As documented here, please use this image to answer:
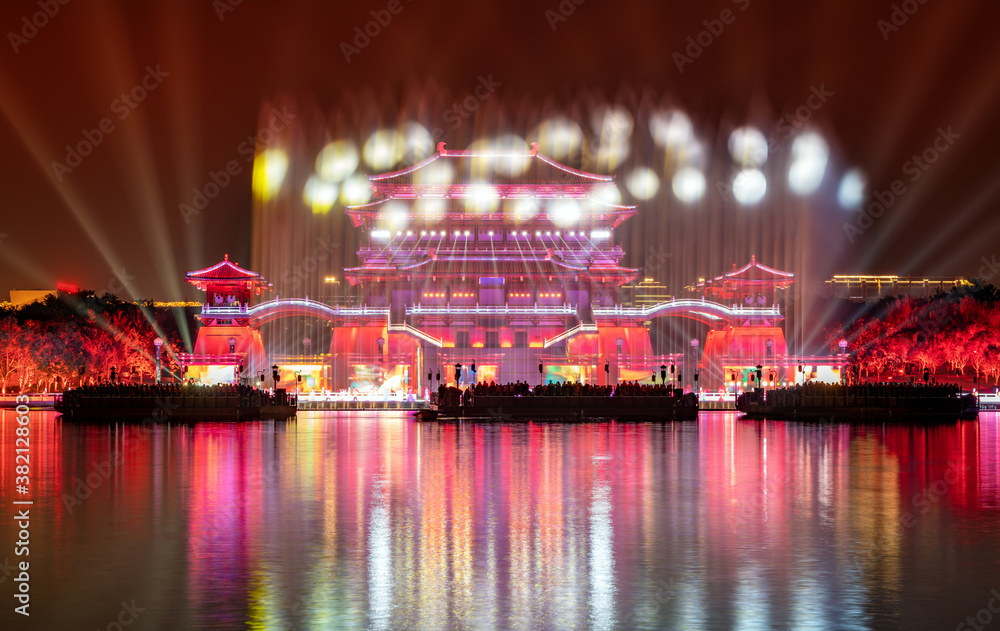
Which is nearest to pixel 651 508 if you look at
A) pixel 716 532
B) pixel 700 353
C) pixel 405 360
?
pixel 716 532

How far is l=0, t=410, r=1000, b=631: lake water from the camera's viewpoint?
580 inches

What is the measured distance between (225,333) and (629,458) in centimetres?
6127

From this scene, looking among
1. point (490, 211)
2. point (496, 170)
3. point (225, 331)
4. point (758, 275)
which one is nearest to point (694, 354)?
point (758, 275)

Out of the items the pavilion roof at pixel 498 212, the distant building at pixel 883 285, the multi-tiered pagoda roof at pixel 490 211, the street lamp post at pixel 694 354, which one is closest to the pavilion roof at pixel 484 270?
the multi-tiered pagoda roof at pixel 490 211

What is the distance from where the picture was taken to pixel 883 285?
157250 millimetres

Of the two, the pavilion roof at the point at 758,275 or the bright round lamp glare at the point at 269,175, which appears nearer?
the pavilion roof at the point at 758,275

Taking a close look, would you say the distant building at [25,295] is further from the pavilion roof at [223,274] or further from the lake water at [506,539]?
the lake water at [506,539]

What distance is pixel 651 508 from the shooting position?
2395 cm

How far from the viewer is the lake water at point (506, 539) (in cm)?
1474

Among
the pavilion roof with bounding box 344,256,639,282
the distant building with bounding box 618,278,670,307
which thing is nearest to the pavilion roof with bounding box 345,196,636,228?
the pavilion roof with bounding box 344,256,639,282

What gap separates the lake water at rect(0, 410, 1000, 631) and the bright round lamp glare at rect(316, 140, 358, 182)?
243 feet

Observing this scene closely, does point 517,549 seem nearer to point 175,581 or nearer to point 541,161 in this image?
point 175,581

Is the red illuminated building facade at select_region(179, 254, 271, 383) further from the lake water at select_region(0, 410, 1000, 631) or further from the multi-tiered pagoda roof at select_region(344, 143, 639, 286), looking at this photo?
the lake water at select_region(0, 410, 1000, 631)

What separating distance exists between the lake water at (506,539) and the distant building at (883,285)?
118 m
